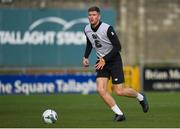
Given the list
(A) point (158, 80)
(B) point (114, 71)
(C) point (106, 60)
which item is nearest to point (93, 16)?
(C) point (106, 60)

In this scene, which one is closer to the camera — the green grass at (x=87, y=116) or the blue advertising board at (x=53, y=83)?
the green grass at (x=87, y=116)

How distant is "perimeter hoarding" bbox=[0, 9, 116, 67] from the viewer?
3325cm

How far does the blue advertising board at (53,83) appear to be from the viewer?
97.1 ft

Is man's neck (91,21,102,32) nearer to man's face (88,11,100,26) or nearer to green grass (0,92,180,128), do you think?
man's face (88,11,100,26)

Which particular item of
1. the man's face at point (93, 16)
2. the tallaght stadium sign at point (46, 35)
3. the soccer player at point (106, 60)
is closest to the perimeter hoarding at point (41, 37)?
the tallaght stadium sign at point (46, 35)

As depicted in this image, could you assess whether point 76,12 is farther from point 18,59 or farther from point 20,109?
point 20,109

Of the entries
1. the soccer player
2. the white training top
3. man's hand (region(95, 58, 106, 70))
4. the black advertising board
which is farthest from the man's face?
the black advertising board

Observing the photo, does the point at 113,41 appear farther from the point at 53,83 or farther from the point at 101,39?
the point at 53,83

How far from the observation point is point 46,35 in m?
33.7

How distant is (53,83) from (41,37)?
436 cm

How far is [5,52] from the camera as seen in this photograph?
1300 inches

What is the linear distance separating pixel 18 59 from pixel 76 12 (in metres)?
3.55

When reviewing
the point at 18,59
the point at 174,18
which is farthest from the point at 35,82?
the point at 174,18

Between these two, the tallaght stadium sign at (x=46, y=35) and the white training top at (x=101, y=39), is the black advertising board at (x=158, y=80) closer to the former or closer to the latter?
the tallaght stadium sign at (x=46, y=35)
